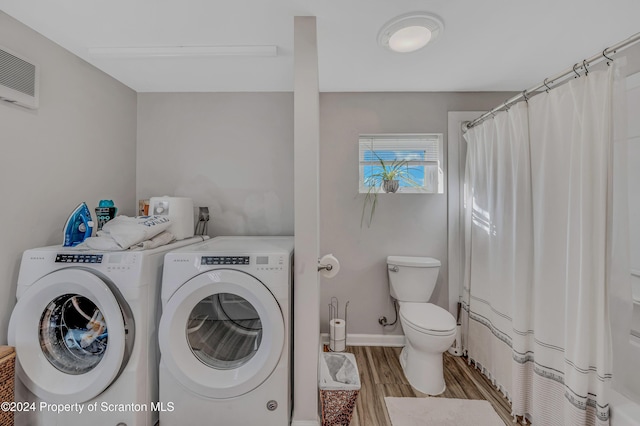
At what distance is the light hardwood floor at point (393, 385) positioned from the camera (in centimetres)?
161

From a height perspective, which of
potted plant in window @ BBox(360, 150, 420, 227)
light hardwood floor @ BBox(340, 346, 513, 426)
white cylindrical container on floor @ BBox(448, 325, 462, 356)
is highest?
potted plant in window @ BBox(360, 150, 420, 227)

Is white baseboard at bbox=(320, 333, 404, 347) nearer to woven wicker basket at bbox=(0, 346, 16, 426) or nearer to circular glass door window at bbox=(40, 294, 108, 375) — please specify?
circular glass door window at bbox=(40, 294, 108, 375)

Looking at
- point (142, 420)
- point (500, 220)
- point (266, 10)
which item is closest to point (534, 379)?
point (500, 220)

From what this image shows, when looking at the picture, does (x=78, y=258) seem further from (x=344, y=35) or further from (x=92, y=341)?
(x=344, y=35)

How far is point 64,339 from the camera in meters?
1.40

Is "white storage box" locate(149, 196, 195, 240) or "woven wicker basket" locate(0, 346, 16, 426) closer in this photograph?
"woven wicker basket" locate(0, 346, 16, 426)

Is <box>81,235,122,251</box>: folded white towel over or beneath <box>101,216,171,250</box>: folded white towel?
beneath

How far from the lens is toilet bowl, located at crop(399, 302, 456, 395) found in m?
1.72

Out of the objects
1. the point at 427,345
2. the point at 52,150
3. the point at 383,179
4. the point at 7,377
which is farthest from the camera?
the point at 383,179

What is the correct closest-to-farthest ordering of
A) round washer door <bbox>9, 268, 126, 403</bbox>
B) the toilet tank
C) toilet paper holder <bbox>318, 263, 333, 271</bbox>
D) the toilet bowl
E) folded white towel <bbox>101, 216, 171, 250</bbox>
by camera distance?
round washer door <bbox>9, 268, 126, 403</bbox>, folded white towel <bbox>101, 216, 171, 250</bbox>, toilet paper holder <bbox>318, 263, 333, 271</bbox>, the toilet bowl, the toilet tank

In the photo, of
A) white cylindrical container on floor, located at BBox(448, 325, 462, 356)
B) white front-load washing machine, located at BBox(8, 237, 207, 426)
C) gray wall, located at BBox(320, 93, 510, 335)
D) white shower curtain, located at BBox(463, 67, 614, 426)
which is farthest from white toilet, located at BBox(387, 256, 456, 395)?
white front-load washing machine, located at BBox(8, 237, 207, 426)

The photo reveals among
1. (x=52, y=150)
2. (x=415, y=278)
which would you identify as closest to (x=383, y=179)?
(x=415, y=278)

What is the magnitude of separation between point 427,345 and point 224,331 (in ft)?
4.30

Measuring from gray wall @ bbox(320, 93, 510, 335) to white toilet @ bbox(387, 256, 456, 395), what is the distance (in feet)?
0.60
